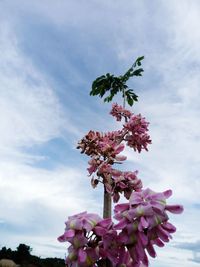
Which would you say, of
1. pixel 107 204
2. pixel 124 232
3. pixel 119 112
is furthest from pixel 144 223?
pixel 119 112

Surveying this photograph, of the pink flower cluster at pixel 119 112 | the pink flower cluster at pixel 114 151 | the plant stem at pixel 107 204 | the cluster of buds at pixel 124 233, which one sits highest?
the pink flower cluster at pixel 119 112

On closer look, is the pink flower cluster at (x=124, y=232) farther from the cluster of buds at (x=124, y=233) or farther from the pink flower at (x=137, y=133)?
the pink flower at (x=137, y=133)

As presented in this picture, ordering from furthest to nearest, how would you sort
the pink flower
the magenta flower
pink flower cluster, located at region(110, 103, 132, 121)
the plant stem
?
pink flower cluster, located at region(110, 103, 132, 121), the pink flower, the plant stem, the magenta flower

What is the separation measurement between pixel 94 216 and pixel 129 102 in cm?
323

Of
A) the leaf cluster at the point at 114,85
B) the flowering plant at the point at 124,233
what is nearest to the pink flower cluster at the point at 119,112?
the leaf cluster at the point at 114,85

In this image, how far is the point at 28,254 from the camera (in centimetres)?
4709

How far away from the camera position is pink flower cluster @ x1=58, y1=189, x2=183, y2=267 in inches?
111

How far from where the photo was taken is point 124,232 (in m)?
2.93

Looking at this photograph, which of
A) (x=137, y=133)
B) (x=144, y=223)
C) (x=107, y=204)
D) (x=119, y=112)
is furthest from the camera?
(x=119, y=112)

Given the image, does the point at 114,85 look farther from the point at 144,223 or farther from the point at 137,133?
the point at 144,223

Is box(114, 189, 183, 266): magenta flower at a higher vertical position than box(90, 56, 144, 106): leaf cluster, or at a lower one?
lower

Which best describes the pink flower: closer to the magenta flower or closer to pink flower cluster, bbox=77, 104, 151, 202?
pink flower cluster, bbox=77, 104, 151, 202

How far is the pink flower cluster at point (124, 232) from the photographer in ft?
9.28

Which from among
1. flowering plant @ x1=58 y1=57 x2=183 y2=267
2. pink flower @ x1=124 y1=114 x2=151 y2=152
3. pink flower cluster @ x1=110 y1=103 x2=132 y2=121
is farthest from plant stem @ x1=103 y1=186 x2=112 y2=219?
pink flower cluster @ x1=110 y1=103 x2=132 y2=121
